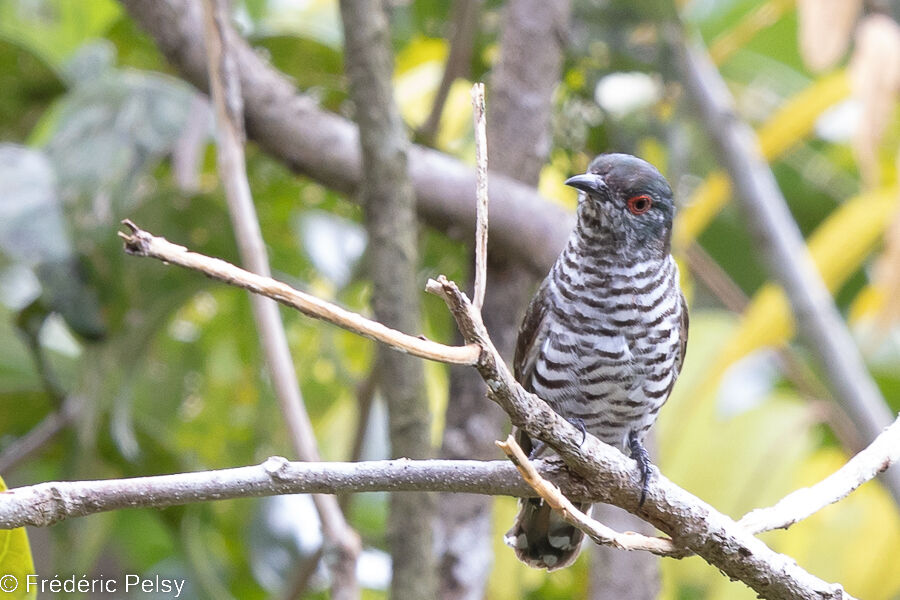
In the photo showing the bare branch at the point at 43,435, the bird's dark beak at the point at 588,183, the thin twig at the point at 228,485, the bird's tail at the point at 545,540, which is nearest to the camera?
the thin twig at the point at 228,485

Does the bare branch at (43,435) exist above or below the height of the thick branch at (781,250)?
below

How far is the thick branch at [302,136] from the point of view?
2369 mm

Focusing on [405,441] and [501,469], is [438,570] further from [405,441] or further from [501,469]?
[501,469]

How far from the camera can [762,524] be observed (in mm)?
1328

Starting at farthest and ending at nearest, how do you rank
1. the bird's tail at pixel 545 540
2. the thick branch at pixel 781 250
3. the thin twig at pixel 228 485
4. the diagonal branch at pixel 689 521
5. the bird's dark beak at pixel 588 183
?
the thick branch at pixel 781 250
the bird's tail at pixel 545 540
the bird's dark beak at pixel 588 183
the diagonal branch at pixel 689 521
the thin twig at pixel 228 485

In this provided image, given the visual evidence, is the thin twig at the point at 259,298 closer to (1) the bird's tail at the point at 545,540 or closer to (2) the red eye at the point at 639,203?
(1) the bird's tail at the point at 545,540

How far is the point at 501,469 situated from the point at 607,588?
127 cm

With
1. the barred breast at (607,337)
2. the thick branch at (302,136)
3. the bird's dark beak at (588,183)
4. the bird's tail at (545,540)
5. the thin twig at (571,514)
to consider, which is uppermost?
the thick branch at (302,136)

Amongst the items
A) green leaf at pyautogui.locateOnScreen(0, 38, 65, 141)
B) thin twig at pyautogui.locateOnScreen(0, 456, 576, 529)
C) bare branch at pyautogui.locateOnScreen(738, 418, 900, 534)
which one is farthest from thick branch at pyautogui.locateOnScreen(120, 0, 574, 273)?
thin twig at pyautogui.locateOnScreen(0, 456, 576, 529)

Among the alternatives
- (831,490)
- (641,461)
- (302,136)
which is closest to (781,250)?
(302,136)

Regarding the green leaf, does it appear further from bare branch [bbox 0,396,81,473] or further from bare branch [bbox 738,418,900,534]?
bare branch [bbox 738,418,900,534]

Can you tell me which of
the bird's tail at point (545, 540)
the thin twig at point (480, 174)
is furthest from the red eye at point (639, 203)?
the thin twig at point (480, 174)

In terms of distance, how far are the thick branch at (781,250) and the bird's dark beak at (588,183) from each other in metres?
1.18

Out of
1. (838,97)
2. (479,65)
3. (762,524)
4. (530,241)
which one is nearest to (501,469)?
(762,524)
